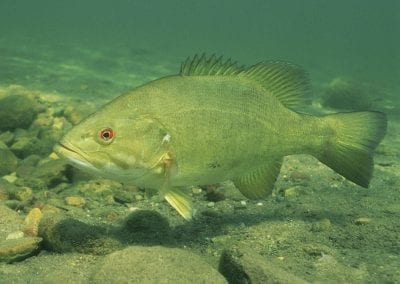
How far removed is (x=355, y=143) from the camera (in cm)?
489

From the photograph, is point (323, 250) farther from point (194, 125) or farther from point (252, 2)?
point (252, 2)

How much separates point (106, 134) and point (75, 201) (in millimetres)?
2412

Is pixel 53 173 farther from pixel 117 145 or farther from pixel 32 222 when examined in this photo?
pixel 117 145

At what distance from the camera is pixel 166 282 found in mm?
3422

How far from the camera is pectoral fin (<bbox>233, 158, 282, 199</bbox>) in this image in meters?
4.82

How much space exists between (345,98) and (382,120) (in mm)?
12200

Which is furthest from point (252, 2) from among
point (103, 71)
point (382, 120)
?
point (382, 120)

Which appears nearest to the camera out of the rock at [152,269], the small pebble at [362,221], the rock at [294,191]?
the rock at [152,269]

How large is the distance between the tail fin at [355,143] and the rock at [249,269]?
1633mm

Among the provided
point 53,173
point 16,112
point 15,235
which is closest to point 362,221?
point 15,235

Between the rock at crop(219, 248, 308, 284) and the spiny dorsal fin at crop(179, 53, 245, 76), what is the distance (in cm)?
176

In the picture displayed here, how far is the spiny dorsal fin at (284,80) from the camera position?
4.78 meters

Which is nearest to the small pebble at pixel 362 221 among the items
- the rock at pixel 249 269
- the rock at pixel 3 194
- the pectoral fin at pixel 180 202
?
the rock at pixel 249 269

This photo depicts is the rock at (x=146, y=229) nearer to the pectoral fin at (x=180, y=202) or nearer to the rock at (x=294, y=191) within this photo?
the pectoral fin at (x=180, y=202)
